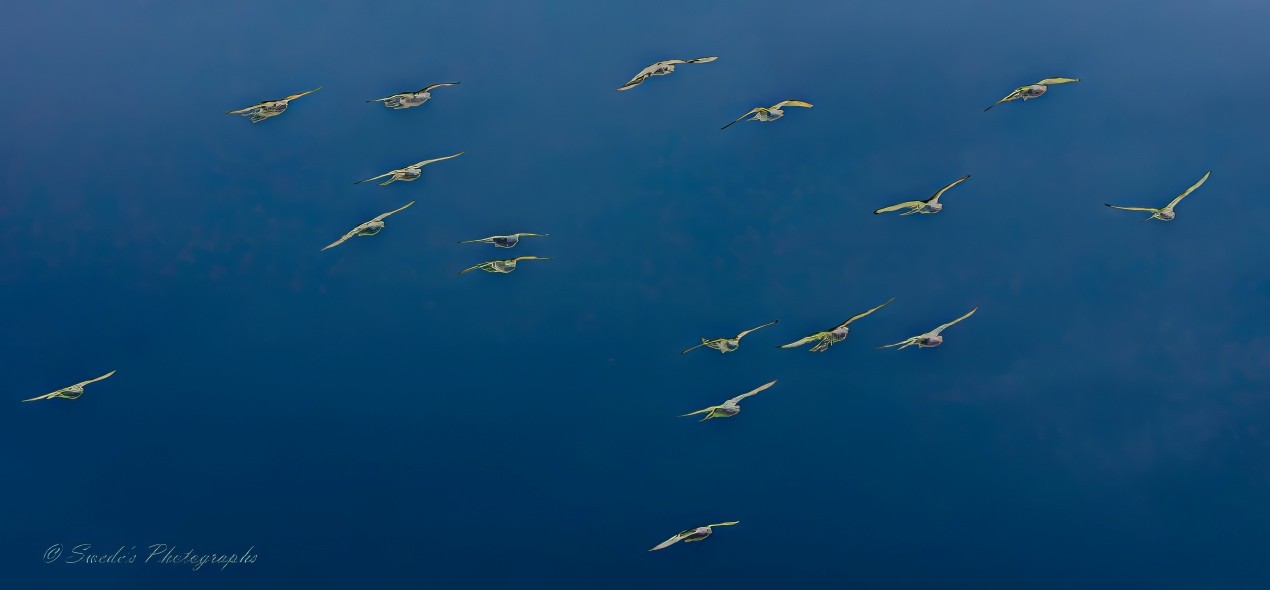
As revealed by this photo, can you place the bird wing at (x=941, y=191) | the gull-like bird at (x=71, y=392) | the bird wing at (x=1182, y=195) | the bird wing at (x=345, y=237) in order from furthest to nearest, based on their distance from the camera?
1. the bird wing at (x=345, y=237)
2. the gull-like bird at (x=71, y=392)
3. the bird wing at (x=941, y=191)
4. the bird wing at (x=1182, y=195)

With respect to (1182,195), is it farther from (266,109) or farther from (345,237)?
(266,109)

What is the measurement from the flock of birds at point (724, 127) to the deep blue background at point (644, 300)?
15cm

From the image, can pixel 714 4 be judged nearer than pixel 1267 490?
No

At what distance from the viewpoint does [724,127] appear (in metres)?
9.41

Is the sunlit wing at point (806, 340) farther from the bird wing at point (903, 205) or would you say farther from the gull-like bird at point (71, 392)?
the gull-like bird at point (71, 392)

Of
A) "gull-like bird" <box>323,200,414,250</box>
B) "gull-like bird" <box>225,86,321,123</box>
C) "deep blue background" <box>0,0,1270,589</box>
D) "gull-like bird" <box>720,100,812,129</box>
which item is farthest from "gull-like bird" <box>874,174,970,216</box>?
"gull-like bird" <box>225,86,321,123</box>

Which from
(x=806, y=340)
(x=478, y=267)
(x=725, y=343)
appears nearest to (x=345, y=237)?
(x=478, y=267)

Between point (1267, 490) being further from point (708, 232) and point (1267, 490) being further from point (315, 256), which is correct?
point (315, 256)

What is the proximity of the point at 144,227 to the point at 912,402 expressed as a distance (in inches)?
280

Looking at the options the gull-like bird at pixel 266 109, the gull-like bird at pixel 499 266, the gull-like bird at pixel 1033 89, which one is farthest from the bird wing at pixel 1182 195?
the gull-like bird at pixel 266 109

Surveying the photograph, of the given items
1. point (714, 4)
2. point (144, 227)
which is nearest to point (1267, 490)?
point (714, 4)

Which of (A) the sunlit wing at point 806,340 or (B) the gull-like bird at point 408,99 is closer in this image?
(A) the sunlit wing at point 806,340

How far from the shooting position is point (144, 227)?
9.55 m

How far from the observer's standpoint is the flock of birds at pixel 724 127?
8.77 metres
